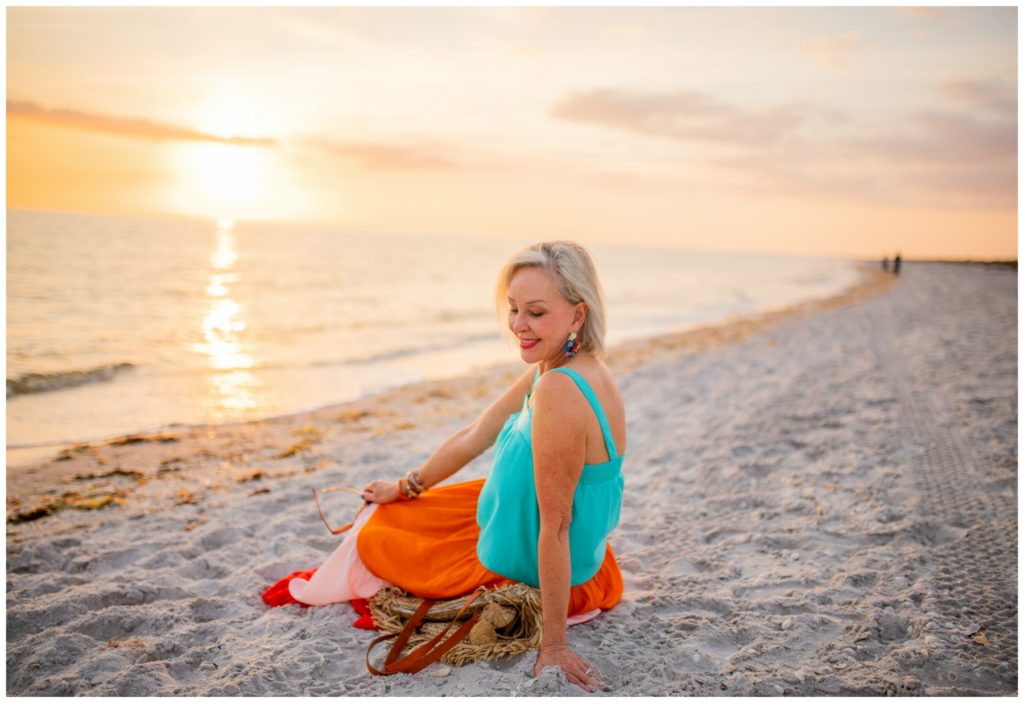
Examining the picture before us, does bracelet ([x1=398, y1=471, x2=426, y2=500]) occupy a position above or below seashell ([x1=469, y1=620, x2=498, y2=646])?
above

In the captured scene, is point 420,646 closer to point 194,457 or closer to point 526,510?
point 526,510

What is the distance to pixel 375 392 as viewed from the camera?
844 centimetres

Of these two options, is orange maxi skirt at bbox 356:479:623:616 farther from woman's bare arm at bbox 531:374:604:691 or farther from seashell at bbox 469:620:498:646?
woman's bare arm at bbox 531:374:604:691

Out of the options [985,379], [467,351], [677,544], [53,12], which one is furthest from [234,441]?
[985,379]

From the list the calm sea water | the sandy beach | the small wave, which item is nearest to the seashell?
the sandy beach

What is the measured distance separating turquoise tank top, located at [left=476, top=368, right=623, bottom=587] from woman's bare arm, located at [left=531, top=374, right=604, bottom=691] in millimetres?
107

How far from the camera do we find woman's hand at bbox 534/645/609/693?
2.27 metres

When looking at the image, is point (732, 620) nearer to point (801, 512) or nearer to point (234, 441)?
point (801, 512)

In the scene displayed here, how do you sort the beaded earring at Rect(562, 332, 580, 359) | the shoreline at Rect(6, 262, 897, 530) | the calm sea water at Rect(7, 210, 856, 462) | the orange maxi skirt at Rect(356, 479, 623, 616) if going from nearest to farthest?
the beaded earring at Rect(562, 332, 580, 359) → the orange maxi skirt at Rect(356, 479, 623, 616) → the shoreline at Rect(6, 262, 897, 530) → the calm sea water at Rect(7, 210, 856, 462)

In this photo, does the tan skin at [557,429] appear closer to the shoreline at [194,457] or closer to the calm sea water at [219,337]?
the shoreline at [194,457]

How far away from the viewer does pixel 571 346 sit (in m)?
2.37

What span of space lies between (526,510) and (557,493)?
0.92 feet

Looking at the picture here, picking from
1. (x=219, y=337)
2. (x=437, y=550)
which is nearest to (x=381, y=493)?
(x=437, y=550)

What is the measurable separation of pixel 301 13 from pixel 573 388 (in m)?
5.53
